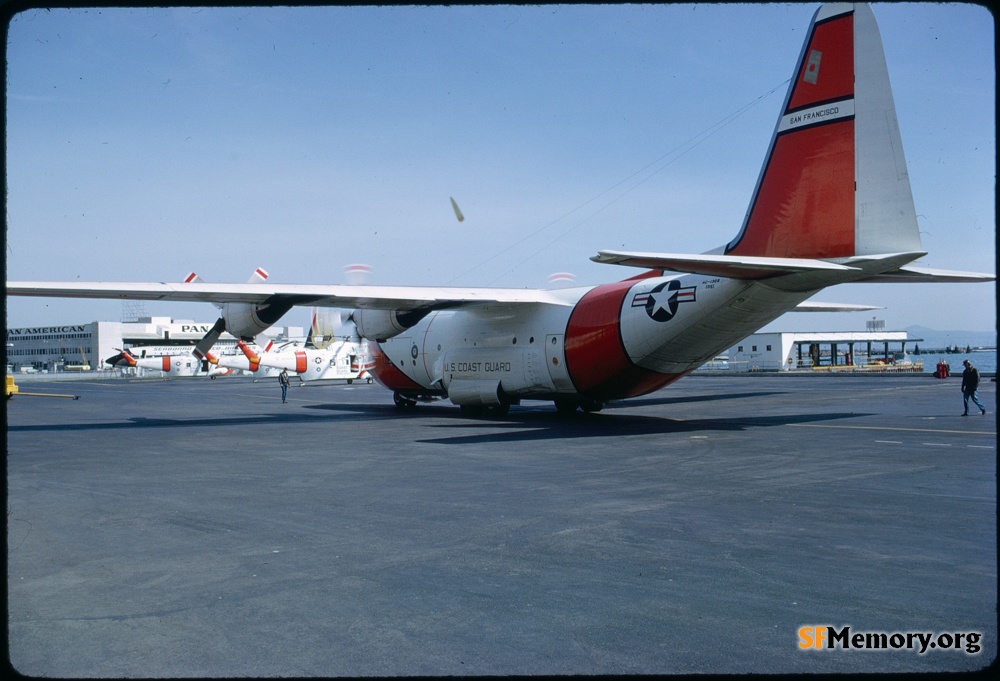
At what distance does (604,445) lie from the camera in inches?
593

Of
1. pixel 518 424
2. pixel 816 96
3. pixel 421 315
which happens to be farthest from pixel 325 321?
pixel 816 96

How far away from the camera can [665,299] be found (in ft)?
57.1

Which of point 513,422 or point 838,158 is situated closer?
point 838,158

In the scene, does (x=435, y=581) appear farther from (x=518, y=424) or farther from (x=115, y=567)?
(x=518, y=424)

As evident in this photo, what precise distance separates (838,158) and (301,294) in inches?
502

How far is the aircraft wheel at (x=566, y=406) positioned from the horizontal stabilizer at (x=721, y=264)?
9.12 meters

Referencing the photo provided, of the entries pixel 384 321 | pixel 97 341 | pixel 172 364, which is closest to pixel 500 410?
pixel 384 321

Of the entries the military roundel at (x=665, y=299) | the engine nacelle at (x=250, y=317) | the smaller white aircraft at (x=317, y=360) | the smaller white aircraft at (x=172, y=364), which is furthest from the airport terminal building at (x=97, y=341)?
the military roundel at (x=665, y=299)

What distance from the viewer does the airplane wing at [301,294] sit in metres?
18.6

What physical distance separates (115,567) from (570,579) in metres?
3.79

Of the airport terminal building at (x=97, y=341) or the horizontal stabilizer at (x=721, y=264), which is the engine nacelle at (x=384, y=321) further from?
the airport terminal building at (x=97, y=341)

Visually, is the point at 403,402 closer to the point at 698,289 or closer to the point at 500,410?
the point at 500,410

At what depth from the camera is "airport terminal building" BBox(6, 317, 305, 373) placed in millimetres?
87062

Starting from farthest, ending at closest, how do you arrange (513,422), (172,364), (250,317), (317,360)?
(172,364) < (317,360) < (250,317) < (513,422)
